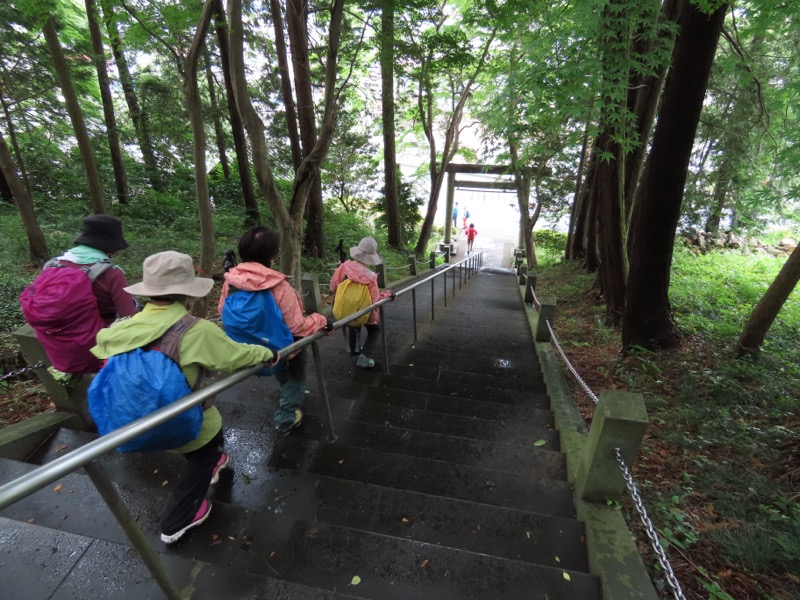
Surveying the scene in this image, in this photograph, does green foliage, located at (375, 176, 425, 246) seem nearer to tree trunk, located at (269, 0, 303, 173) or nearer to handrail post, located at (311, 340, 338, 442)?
tree trunk, located at (269, 0, 303, 173)

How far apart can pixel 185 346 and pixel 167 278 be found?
1.16 feet

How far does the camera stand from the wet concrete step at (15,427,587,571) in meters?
1.97

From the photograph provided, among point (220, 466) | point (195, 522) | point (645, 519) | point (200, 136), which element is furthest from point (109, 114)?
point (645, 519)

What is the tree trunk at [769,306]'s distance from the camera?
14.2 feet

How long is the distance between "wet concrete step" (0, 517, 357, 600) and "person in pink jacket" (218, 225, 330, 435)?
1.22 metres

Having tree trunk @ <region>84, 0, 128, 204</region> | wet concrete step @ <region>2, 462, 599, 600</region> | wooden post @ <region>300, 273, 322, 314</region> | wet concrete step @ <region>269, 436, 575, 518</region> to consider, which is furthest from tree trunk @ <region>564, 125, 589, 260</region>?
tree trunk @ <region>84, 0, 128, 204</region>

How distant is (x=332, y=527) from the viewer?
188 cm

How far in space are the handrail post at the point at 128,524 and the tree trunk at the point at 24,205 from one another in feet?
26.0

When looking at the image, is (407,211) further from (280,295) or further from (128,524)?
(128,524)

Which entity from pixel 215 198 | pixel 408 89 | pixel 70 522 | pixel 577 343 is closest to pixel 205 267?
pixel 70 522

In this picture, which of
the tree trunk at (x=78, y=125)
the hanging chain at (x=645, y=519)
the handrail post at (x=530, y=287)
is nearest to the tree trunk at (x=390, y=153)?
the handrail post at (x=530, y=287)

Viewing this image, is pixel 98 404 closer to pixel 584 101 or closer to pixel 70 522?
pixel 70 522

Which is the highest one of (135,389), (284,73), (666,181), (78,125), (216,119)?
(284,73)

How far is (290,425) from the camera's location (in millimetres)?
2854
